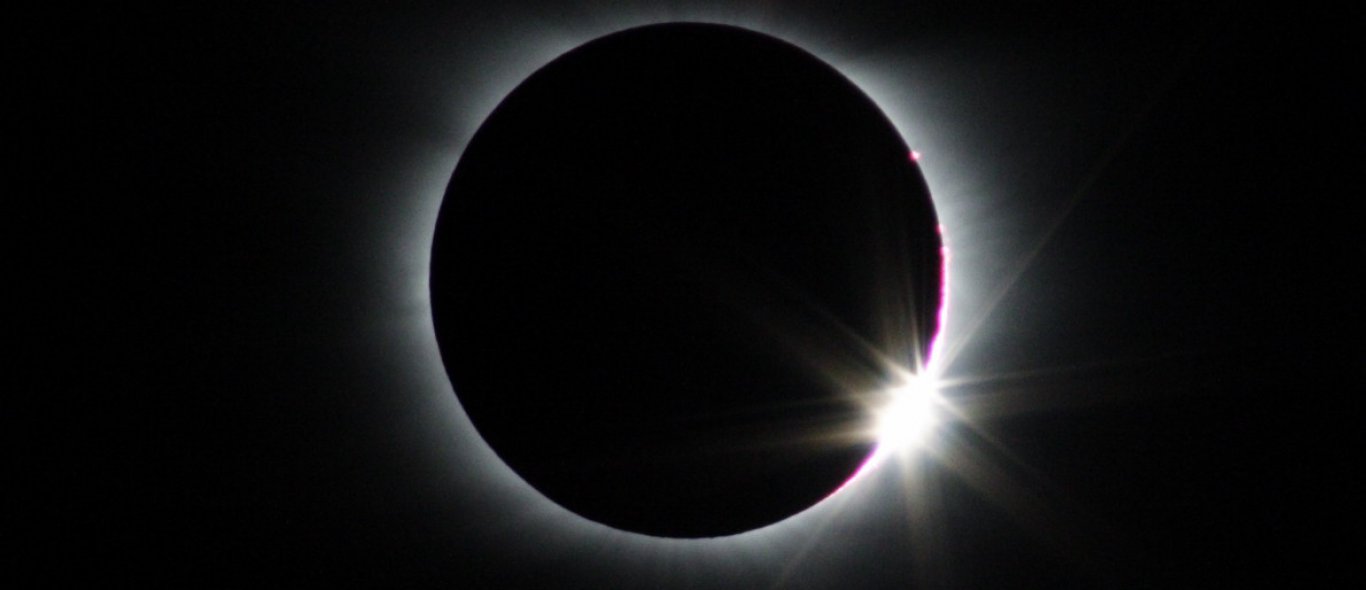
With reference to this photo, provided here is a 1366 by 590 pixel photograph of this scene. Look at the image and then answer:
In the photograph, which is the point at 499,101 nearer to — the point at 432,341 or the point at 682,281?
the point at 432,341

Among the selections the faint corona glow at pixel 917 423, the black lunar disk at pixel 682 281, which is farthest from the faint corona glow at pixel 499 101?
the black lunar disk at pixel 682 281

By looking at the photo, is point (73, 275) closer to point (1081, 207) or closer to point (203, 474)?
point (203, 474)

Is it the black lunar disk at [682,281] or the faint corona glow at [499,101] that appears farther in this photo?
the faint corona glow at [499,101]

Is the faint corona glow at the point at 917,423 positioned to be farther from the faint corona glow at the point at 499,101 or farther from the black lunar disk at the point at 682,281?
the black lunar disk at the point at 682,281

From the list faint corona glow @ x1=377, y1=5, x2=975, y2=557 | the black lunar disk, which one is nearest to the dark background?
faint corona glow @ x1=377, y1=5, x2=975, y2=557

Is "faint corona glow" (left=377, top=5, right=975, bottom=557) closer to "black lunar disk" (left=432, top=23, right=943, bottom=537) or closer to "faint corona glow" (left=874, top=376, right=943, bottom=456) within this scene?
"faint corona glow" (left=874, top=376, right=943, bottom=456)
